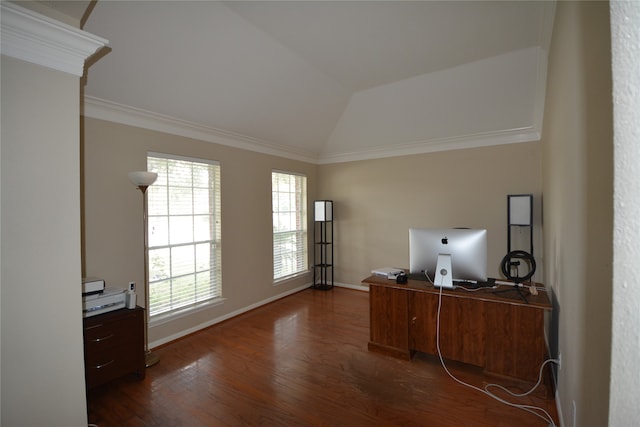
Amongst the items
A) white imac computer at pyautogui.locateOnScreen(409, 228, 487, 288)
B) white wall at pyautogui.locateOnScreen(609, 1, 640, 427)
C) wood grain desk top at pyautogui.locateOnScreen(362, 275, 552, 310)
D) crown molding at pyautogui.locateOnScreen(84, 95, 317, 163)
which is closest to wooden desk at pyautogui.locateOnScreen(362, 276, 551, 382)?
wood grain desk top at pyautogui.locateOnScreen(362, 275, 552, 310)

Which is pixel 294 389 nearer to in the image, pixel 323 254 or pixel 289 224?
pixel 289 224

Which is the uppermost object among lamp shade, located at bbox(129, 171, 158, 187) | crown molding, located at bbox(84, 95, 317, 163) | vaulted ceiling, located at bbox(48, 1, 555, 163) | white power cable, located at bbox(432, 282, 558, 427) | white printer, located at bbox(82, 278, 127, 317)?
vaulted ceiling, located at bbox(48, 1, 555, 163)

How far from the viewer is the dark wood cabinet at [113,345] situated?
2312 millimetres

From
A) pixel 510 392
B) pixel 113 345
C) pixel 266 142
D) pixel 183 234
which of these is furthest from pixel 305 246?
pixel 510 392

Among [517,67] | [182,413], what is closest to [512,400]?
[182,413]

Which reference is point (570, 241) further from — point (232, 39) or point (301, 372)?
point (232, 39)

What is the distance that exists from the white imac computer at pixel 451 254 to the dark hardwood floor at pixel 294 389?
90 centimetres

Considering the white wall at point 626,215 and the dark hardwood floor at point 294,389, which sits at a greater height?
the white wall at point 626,215

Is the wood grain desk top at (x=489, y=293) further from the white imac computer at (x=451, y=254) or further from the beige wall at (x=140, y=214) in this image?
the beige wall at (x=140, y=214)

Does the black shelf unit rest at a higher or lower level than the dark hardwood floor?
higher

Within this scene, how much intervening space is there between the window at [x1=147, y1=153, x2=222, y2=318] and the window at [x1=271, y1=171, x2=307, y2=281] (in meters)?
1.21

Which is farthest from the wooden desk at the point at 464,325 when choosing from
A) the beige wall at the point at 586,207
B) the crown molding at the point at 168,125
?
the crown molding at the point at 168,125

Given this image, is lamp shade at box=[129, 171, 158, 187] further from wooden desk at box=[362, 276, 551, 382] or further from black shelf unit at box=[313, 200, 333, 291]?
black shelf unit at box=[313, 200, 333, 291]

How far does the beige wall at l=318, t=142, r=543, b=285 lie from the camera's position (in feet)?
13.6
